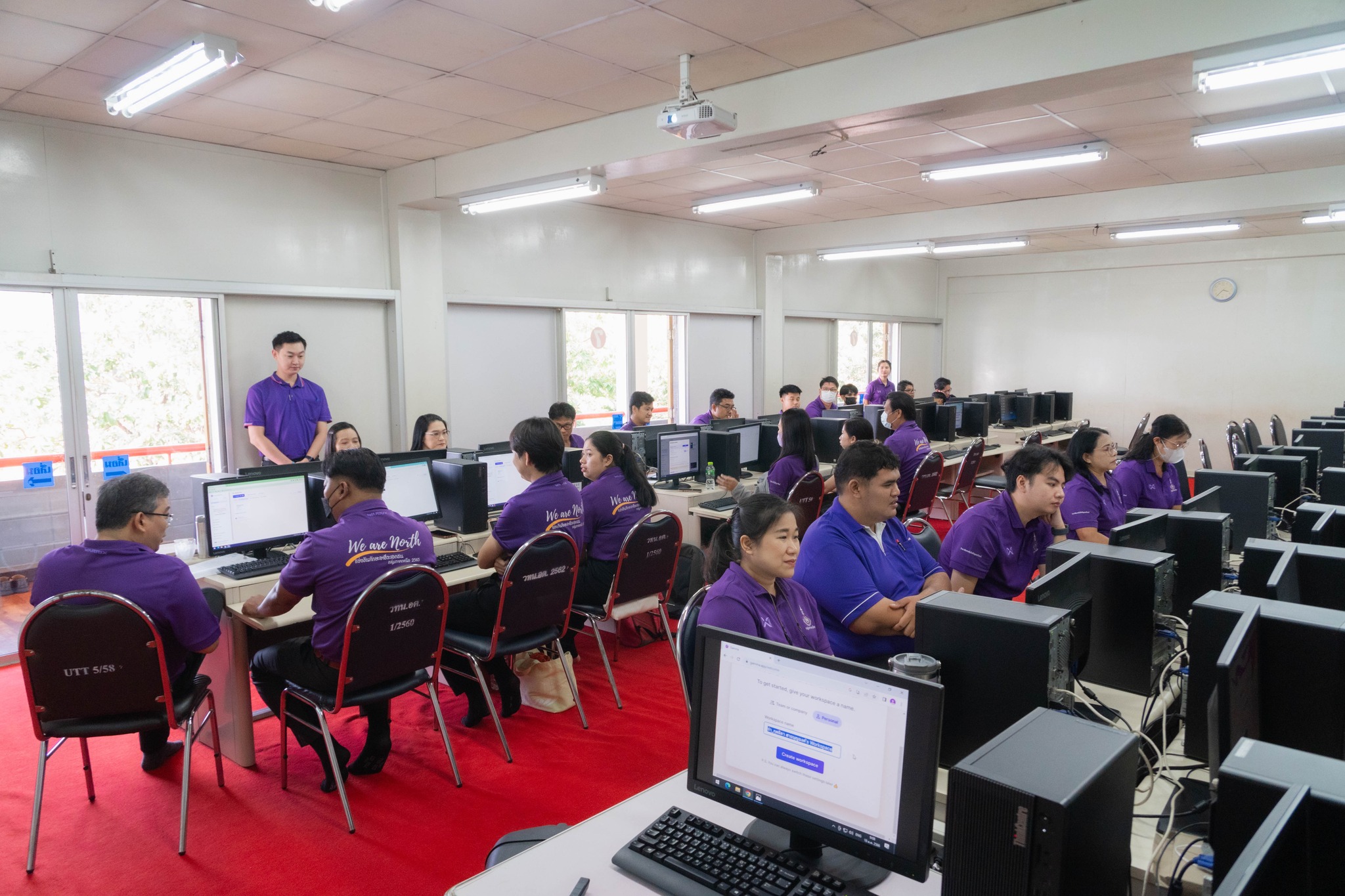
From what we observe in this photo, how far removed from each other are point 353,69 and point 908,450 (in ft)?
14.7

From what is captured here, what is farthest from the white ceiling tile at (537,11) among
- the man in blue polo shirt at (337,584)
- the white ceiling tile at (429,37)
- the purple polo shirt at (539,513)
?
the purple polo shirt at (539,513)

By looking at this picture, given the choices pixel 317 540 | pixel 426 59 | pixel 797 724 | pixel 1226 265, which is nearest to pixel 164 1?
pixel 426 59

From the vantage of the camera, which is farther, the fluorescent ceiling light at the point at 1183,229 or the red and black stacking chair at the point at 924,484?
the fluorescent ceiling light at the point at 1183,229

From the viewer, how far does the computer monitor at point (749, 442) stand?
256 inches

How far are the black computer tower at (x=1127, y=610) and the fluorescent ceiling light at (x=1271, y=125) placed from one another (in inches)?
145

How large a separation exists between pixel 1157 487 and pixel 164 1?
16.6ft

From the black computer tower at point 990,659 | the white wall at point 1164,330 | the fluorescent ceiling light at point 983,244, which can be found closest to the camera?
the black computer tower at point 990,659

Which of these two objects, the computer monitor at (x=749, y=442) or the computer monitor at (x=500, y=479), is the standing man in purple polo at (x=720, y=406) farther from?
the computer monitor at (x=500, y=479)

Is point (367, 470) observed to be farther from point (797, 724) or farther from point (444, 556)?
point (797, 724)

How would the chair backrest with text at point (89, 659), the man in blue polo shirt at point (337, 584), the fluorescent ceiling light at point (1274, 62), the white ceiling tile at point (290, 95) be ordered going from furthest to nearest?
the white ceiling tile at point (290, 95) < the fluorescent ceiling light at point (1274, 62) < the man in blue polo shirt at point (337, 584) < the chair backrest with text at point (89, 659)

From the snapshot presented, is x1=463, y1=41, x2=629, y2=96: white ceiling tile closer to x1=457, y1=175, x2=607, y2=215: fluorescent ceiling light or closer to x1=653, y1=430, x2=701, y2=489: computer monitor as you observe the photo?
x1=457, y1=175, x2=607, y2=215: fluorescent ceiling light

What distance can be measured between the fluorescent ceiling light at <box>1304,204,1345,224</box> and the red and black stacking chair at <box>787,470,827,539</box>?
17.7ft

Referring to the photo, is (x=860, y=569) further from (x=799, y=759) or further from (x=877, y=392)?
(x=877, y=392)

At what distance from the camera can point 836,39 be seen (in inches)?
148
